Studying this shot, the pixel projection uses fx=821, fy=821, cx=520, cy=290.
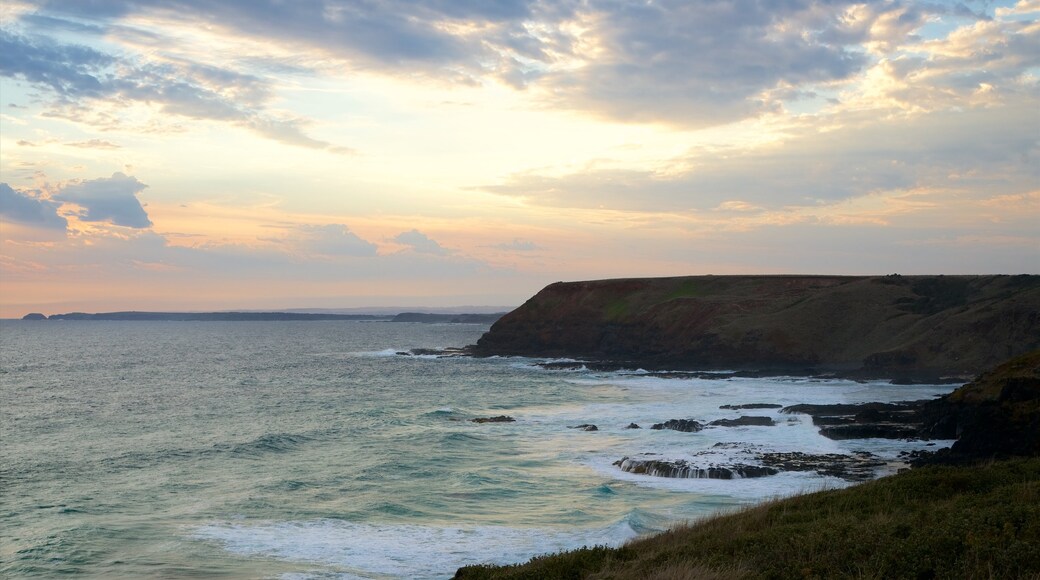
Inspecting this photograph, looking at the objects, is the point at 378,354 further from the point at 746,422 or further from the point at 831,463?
the point at 831,463

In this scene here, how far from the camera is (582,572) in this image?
41.3 feet

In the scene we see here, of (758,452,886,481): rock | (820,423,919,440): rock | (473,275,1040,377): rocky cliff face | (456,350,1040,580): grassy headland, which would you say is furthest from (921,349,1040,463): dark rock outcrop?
(473,275,1040,377): rocky cliff face

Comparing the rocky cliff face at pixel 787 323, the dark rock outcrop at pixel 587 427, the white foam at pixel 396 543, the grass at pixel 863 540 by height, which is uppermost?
the rocky cliff face at pixel 787 323

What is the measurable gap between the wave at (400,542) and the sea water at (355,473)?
3.1 inches

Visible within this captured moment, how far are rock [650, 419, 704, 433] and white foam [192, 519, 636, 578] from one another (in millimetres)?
17860

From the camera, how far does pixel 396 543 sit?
2064cm

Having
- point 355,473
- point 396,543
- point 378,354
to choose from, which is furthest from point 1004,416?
point 378,354

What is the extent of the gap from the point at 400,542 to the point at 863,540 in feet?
40.5

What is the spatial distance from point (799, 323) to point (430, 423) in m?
48.4

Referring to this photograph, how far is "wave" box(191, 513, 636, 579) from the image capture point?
Result: 18.9m

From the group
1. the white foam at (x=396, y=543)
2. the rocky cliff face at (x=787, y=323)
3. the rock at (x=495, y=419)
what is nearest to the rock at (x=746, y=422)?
the rock at (x=495, y=419)

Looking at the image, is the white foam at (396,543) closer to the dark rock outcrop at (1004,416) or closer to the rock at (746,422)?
the dark rock outcrop at (1004,416)

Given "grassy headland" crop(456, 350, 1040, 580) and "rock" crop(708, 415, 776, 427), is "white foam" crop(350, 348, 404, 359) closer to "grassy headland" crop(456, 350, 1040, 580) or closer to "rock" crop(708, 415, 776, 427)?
"rock" crop(708, 415, 776, 427)

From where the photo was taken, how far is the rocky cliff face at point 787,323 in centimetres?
6406
